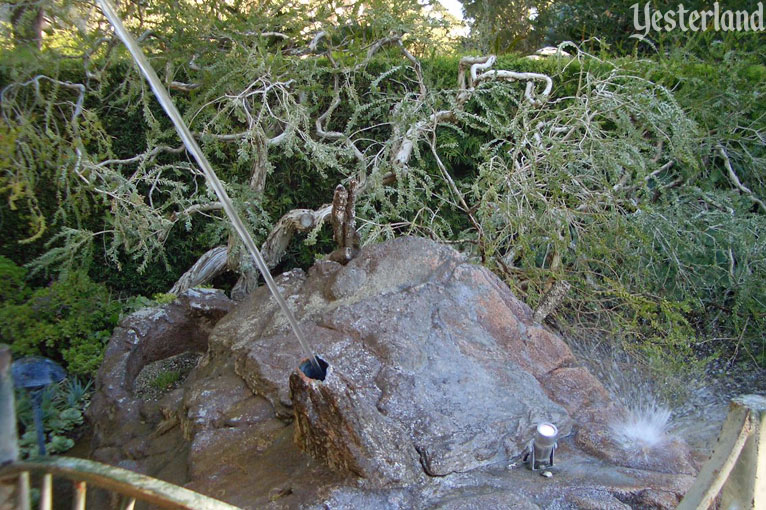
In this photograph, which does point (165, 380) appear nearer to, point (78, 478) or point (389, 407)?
point (389, 407)

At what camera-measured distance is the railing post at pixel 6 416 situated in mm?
1156

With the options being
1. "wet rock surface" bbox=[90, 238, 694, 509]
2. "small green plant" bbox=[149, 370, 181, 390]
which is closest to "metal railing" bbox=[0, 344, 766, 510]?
"wet rock surface" bbox=[90, 238, 694, 509]

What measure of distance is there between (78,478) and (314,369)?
1.19m

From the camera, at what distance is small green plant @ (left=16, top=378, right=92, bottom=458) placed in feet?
12.3

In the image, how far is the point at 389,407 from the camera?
7.65 ft

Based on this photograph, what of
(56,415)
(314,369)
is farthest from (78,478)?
(56,415)

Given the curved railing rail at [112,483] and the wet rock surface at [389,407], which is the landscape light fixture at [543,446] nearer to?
the wet rock surface at [389,407]

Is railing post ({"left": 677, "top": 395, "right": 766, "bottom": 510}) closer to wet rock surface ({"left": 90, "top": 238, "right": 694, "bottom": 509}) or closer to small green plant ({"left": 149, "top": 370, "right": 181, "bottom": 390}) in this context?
wet rock surface ({"left": 90, "top": 238, "right": 694, "bottom": 509})

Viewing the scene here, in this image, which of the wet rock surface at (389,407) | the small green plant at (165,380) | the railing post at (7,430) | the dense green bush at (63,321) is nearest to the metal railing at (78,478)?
the railing post at (7,430)

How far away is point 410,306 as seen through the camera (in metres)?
2.81

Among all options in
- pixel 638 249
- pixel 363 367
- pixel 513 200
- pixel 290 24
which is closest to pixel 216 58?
pixel 290 24

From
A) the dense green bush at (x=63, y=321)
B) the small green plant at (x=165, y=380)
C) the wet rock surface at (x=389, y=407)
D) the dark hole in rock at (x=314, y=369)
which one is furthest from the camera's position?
the dense green bush at (x=63, y=321)

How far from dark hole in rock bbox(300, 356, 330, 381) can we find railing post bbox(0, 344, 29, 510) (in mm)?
1114

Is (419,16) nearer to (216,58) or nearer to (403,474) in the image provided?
(216,58)
